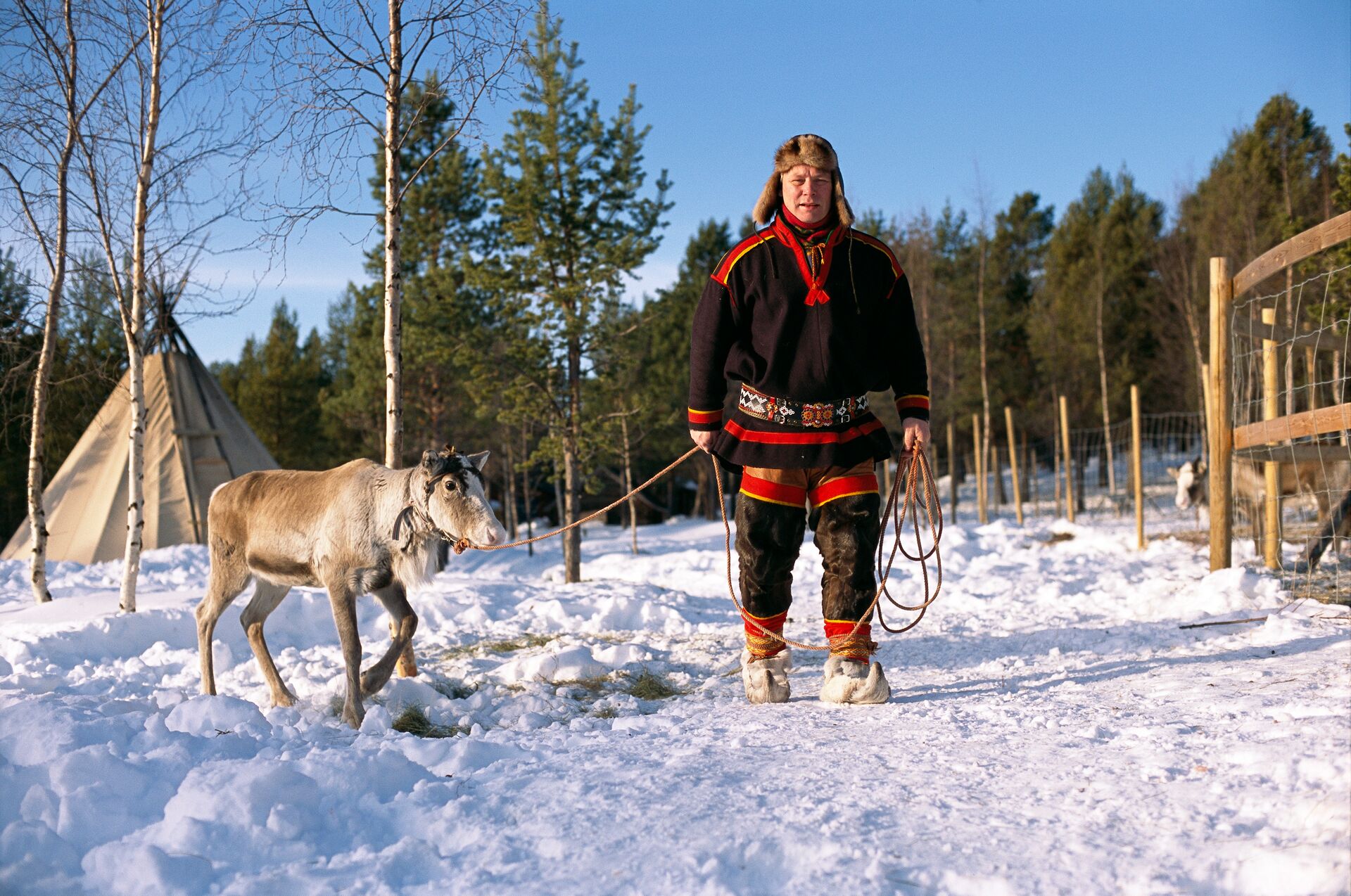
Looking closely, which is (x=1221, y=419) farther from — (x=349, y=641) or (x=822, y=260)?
(x=349, y=641)

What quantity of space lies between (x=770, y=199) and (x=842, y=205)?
329 mm

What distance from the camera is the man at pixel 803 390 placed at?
4.05 m

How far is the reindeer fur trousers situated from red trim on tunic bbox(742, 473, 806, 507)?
16 mm

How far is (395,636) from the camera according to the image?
4523mm

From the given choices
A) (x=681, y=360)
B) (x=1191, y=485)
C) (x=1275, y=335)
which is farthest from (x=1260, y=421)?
(x=681, y=360)

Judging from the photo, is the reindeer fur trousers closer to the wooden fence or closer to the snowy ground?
the snowy ground

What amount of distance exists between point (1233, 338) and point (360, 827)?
301 inches

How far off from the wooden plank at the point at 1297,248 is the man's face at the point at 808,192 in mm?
3702

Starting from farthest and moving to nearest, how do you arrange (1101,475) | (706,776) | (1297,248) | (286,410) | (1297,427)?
(1101,475) < (286,410) < (1297,248) < (1297,427) < (706,776)

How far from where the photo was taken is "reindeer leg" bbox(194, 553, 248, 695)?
475cm

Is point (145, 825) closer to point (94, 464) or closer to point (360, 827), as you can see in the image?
point (360, 827)

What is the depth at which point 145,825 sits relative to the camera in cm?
240

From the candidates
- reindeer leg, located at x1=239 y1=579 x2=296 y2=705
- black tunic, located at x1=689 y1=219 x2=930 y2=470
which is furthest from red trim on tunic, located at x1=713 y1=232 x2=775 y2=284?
reindeer leg, located at x1=239 y1=579 x2=296 y2=705

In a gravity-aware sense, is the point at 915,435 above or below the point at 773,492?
above
